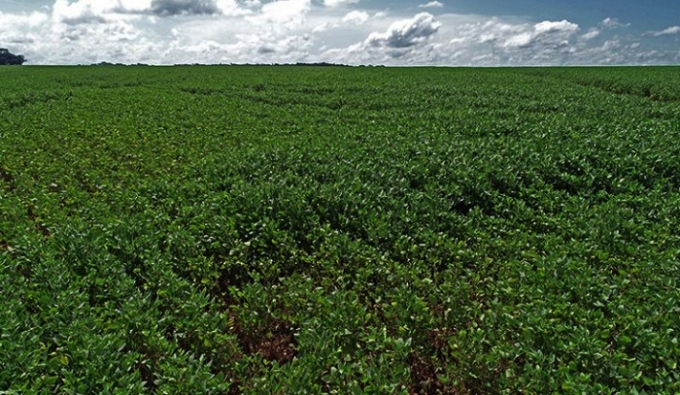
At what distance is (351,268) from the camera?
529 centimetres

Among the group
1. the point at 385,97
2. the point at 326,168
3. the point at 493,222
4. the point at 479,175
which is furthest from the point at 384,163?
the point at 385,97

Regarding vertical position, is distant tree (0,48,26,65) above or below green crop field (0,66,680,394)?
above

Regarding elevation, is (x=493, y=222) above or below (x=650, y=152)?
below

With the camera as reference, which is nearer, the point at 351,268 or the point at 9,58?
the point at 351,268

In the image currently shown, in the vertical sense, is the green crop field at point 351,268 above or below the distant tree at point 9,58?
below

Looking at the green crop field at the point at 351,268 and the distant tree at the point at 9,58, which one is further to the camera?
the distant tree at the point at 9,58

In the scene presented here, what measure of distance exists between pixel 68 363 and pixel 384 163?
20.9 ft

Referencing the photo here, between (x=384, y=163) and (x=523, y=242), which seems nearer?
(x=523, y=242)

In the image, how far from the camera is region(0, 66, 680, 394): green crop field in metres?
3.41

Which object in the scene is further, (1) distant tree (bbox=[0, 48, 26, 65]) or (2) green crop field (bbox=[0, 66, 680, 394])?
(1) distant tree (bbox=[0, 48, 26, 65])

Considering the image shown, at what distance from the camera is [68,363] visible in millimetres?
3400

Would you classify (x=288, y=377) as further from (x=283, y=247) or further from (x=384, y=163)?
(x=384, y=163)

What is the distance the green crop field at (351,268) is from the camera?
11.2 feet

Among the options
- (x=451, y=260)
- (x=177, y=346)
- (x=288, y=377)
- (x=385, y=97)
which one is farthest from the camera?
(x=385, y=97)
